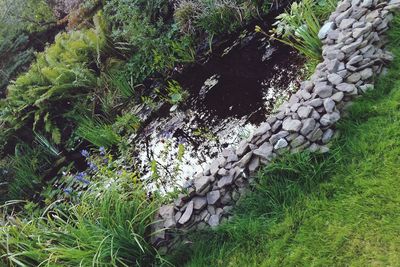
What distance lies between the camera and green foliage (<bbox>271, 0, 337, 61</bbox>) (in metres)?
4.03

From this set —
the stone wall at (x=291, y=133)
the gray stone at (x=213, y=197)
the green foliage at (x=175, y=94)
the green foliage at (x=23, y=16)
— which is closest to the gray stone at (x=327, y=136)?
the stone wall at (x=291, y=133)

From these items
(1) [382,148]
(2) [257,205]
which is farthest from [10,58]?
(1) [382,148]

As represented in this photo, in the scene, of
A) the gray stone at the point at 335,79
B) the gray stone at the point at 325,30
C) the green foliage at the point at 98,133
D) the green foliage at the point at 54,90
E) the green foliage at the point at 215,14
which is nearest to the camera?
the gray stone at the point at 335,79

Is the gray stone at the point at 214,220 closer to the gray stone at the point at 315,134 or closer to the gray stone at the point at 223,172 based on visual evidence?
the gray stone at the point at 223,172

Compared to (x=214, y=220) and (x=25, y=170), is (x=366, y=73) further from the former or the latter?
(x=25, y=170)

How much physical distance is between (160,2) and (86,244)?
4.35 meters

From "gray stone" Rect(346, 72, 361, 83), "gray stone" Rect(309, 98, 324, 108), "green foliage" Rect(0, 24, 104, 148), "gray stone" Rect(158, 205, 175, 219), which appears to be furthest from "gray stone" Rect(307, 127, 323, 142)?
"green foliage" Rect(0, 24, 104, 148)

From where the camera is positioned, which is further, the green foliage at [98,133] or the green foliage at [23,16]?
the green foliage at [23,16]

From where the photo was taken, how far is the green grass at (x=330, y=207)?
8.25 ft

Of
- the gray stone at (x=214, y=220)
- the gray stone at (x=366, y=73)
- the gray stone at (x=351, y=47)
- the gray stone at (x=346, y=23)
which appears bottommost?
the gray stone at (x=214, y=220)

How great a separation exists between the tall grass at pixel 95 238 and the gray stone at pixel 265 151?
980 millimetres

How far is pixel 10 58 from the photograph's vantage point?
812 cm

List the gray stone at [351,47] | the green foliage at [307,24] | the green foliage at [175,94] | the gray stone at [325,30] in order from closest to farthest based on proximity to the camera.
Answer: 1. the gray stone at [351,47]
2. the gray stone at [325,30]
3. the green foliage at [307,24]
4. the green foliage at [175,94]

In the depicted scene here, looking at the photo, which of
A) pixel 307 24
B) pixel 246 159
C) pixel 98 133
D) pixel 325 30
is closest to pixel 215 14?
pixel 307 24
